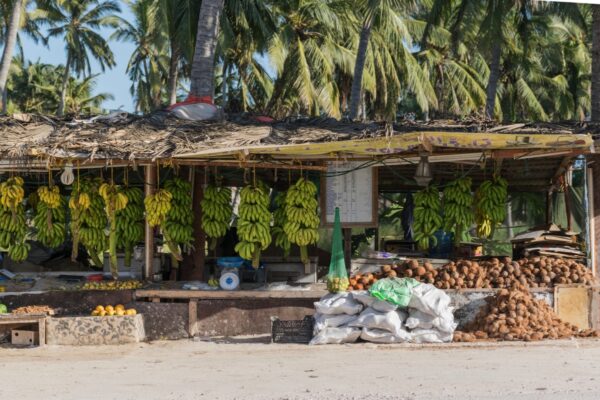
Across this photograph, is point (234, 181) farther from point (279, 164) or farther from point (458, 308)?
point (458, 308)

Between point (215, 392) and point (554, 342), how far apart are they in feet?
12.8

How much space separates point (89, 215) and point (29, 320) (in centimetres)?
160

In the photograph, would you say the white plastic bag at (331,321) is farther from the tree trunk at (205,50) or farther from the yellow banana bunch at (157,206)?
the tree trunk at (205,50)

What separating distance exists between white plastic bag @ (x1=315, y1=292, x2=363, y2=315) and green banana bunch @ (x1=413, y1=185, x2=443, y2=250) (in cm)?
176

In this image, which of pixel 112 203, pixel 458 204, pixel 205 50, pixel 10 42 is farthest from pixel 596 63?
pixel 10 42

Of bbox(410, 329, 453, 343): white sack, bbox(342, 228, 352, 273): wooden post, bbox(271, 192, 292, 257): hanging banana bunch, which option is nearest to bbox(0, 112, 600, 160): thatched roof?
bbox(271, 192, 292, 257): hanging banana bunch

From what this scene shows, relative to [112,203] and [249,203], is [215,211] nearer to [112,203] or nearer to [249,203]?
[249,203]

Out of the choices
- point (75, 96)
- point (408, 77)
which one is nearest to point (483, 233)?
point (408, 77)

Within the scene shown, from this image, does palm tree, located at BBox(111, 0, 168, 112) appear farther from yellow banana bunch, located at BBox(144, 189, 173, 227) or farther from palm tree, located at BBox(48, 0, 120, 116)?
yellow banana bunch, located at BBox(144, 189, 173, 227)

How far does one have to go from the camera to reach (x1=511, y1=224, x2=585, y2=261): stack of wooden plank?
34.2 feet

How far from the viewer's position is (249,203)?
1013cm

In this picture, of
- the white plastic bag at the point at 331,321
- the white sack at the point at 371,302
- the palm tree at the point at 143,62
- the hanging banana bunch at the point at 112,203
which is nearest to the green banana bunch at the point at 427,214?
the white sack at the point at 371,302

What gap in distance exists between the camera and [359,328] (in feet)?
30.2

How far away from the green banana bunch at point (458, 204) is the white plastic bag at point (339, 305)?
77.4 inches
